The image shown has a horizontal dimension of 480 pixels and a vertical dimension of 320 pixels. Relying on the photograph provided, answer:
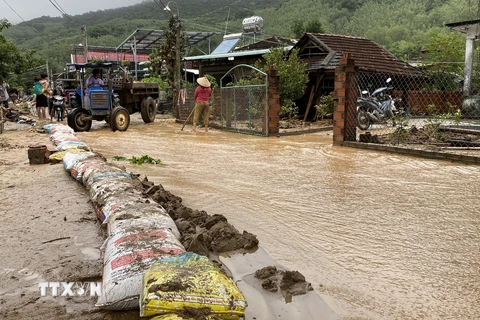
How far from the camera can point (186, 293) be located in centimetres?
187

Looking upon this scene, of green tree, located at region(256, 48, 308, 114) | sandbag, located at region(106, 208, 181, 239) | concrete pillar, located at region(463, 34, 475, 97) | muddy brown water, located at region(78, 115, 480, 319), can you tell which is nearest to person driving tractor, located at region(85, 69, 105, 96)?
muddy brown water, located at region(78, 115, 480, 319)

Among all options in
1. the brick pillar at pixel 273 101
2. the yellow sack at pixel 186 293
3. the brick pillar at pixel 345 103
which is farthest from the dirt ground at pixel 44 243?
the brick pillar at pixel 273 101

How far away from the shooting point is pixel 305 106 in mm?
14922

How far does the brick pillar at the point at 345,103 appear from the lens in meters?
8.21

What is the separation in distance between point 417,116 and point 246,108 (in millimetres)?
4607

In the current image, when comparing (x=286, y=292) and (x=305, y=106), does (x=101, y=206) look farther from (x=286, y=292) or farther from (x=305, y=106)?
→ (x=305, y=106)

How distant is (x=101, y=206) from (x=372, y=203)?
2450 mm

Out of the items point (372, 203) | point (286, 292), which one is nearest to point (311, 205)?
point (372, 203)

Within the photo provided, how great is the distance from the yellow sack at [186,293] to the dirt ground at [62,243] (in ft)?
0.83

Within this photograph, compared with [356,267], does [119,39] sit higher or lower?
higher

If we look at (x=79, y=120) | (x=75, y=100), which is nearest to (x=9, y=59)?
(x=75, y=100)

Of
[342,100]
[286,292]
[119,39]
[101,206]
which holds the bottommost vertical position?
[286,292]

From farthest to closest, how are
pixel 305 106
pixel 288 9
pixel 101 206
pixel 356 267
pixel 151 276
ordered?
1. pixel 288 9
2. pixel 305 106
3. pixel 101 206
4. pixel 356 267
5. pixel 151 276

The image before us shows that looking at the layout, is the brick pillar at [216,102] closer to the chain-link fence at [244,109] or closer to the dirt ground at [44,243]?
the chain-link fence at [244,109]
